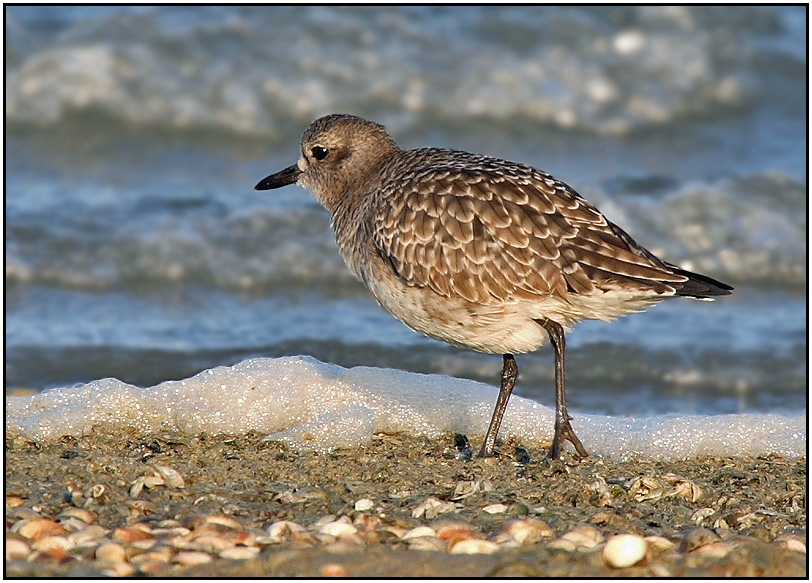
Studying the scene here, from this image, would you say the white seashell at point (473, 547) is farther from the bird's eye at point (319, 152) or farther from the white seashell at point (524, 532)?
the bird's eye at point (319, 152)

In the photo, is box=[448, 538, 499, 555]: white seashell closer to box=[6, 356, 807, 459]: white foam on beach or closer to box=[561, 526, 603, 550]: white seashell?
box=[561, 526, 603, 550]: white seashell

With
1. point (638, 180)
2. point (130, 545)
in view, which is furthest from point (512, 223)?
point (638, 180)

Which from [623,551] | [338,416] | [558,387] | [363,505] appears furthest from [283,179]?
[623,551]

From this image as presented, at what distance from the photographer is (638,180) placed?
1209 centimetres

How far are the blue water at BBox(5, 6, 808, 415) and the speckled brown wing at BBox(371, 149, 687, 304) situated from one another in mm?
2657

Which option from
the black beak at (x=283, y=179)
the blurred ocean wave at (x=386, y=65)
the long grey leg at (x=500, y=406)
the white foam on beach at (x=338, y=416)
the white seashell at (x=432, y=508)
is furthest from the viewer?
the blurred ocean wave at (x=386, y=65)

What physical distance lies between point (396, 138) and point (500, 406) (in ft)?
25.1

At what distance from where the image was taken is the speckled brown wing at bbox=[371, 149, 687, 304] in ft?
18.3

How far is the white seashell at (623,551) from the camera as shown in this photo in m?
4.29

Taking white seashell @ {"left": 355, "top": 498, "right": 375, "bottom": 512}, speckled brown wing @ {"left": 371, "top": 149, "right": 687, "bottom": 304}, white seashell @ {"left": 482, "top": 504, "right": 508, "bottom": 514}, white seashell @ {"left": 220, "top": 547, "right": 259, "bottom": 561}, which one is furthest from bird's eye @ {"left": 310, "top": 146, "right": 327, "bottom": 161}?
white seashell @ {"left": 220, "top": 547, "right": 259, "bottom": 561}

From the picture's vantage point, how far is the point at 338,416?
6.14 metres

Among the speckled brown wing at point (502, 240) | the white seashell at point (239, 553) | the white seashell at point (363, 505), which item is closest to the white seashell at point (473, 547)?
the white seashell at point (363, 505)

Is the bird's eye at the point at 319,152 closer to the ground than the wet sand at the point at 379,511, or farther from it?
farther from it

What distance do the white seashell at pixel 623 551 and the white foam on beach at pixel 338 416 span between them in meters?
1.79
